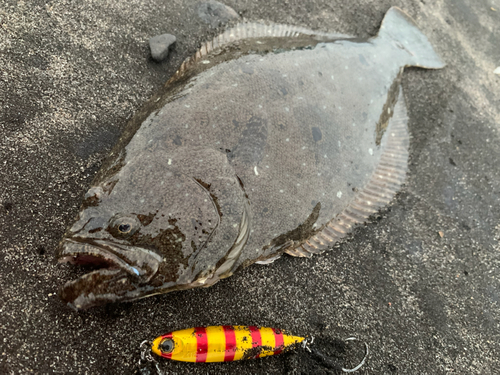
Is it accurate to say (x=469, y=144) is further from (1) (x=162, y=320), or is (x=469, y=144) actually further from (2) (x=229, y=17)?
(1) (x=162, y=320)

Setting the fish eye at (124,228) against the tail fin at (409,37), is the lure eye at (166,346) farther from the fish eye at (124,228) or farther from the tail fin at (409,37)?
the tail fin at (409,37)

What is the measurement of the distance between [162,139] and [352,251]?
1.78 metres

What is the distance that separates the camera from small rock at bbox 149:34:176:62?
9.16 feet

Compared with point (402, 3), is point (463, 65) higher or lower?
lower

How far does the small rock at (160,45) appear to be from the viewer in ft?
9.16

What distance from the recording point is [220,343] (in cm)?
203

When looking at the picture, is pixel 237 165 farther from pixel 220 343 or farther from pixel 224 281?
pixel 220 343

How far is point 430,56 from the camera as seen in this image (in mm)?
3361

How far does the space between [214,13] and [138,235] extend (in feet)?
7.98

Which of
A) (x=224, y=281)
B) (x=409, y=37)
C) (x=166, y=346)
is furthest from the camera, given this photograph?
(x=409, y=37)

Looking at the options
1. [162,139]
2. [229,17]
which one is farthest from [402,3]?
[162,139]

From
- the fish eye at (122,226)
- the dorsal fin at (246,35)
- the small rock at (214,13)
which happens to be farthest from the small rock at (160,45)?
the fish eye at (122,226)

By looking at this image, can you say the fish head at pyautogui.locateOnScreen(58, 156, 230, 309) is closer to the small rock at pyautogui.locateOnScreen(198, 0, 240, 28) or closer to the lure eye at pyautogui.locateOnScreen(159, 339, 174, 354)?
the lure eye at pyautogui.locateOnScreen(159, 339, 174, 354)

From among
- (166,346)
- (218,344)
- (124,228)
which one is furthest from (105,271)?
(218,344)
